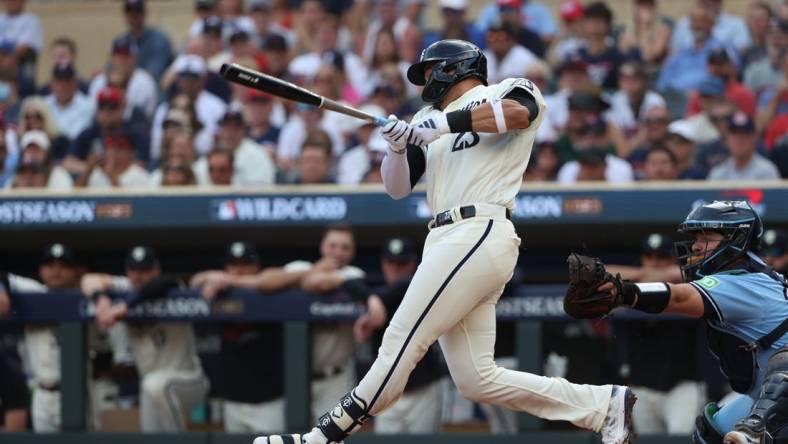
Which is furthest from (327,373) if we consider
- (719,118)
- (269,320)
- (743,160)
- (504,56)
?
(719,118)

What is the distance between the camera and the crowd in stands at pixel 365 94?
8.48 m

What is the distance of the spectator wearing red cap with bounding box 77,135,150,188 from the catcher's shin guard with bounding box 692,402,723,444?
193 inches

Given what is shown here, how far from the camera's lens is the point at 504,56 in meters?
9.52

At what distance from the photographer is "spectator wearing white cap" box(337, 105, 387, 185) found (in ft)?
28.6

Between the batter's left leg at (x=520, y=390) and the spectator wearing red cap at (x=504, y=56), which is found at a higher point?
the spectator wearing red cap at (x=504, y=56)

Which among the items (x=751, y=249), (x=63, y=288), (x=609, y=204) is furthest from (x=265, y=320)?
(x=751, y=249)

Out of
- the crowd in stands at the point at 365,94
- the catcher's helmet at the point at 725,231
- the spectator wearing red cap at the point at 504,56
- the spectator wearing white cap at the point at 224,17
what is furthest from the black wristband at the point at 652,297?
the spectator wearing white cap at the point at 224,17

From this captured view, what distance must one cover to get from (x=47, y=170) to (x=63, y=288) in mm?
1185

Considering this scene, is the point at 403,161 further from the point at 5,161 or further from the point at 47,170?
the point at 5,161

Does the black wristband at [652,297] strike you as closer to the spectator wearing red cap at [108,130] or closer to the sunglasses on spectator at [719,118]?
the sunglasses on spectator at [719,118]

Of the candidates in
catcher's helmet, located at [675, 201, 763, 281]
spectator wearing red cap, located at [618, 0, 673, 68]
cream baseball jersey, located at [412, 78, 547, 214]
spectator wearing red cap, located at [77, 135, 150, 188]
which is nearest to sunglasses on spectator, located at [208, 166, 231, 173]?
spectator wearing red cap, located at [77, 135, 150, 188]

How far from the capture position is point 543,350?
7805 mm

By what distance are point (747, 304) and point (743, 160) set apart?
139 inches

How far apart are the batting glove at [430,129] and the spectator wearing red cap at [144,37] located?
249 inches
